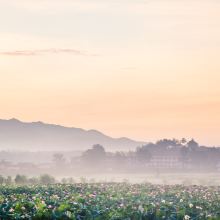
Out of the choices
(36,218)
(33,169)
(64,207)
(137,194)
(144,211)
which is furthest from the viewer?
(33,169)

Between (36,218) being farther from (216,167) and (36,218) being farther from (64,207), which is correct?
(216,167)

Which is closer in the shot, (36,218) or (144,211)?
(36,218)

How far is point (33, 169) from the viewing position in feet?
609

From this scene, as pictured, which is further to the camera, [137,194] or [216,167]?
[216,167]

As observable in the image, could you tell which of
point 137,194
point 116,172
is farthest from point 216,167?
point 137,194

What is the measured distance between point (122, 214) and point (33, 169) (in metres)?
158

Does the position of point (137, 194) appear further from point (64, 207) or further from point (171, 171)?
point (171, 171)

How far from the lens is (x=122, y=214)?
29.0 m

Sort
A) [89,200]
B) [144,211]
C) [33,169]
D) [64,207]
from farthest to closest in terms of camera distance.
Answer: [33,169] < [89,200] < [144,211] < [64,207]

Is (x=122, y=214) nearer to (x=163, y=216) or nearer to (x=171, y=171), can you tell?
(x=163, y=216)

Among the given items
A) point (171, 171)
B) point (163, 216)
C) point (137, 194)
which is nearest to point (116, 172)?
point (171, 171)

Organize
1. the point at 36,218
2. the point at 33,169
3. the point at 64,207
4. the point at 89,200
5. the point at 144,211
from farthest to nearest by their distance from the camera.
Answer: the point at 33,169
the point at 89,200
the point at 144,211
the point at 64,207
the point at 36,218

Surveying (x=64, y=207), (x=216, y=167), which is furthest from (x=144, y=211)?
(x=216, y=167)

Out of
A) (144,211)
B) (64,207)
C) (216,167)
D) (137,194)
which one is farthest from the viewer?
(216,167)
